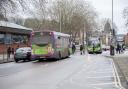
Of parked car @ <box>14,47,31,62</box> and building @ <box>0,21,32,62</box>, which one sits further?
building @ <box>0,21,32,62</box>

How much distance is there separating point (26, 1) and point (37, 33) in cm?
361

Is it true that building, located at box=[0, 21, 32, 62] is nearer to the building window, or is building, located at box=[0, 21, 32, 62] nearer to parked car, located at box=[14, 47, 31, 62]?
the building window

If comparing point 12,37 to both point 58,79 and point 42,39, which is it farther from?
point 58,79

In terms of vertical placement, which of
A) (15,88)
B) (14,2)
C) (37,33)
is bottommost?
(15,88)

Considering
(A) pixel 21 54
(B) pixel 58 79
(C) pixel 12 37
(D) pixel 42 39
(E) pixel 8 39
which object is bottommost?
(B) pixel 58 79

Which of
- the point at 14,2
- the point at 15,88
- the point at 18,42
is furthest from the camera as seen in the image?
the point at 18,42

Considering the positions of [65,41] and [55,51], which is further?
[65,41]

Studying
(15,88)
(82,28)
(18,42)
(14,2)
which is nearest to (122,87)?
(15,88)

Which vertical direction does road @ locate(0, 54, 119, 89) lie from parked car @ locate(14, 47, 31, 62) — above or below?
below

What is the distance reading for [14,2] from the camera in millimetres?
35594

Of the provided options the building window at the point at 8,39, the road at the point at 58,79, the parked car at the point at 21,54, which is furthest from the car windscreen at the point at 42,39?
the building window at the point at 8,39

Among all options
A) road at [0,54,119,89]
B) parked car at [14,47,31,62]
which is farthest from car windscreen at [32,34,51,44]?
road at [0,54,119,89]

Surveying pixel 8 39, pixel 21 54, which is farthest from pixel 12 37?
pixel 21 54

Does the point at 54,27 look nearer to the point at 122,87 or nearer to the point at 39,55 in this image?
the point at 39,55
